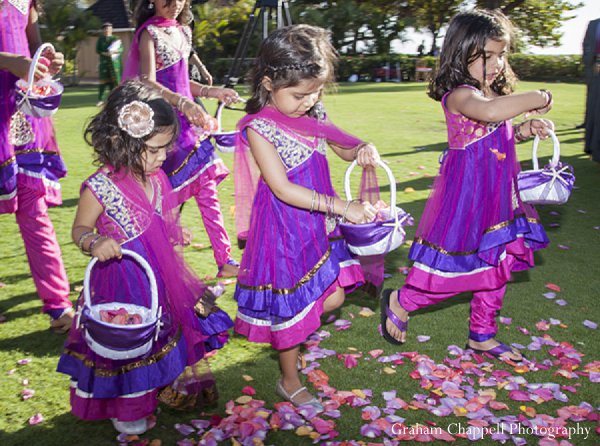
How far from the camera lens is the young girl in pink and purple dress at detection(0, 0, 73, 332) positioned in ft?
11.4

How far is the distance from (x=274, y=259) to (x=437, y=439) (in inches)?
43.4

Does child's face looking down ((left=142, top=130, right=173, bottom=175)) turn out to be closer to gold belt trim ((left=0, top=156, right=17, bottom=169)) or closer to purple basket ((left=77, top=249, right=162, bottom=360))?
purple basket ((left=77, top=249, right=162, bottom=360))

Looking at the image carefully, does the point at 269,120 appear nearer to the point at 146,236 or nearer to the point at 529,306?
the point at 146,236

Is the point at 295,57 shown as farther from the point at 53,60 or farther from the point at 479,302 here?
the point at 479,302

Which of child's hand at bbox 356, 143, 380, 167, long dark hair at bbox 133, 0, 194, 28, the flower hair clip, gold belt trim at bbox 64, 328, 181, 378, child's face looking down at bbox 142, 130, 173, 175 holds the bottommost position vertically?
gold belt trim at bbox 64, 328, 181, 378

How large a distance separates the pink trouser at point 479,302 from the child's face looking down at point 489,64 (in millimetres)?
1168

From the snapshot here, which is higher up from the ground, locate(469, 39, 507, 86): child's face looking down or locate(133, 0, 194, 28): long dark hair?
locate(133, 0, 194, 28): long dark hair

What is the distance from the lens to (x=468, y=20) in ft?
10.3

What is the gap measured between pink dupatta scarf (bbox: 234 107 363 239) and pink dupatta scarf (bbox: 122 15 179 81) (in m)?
1.49

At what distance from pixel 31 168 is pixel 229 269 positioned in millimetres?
1623

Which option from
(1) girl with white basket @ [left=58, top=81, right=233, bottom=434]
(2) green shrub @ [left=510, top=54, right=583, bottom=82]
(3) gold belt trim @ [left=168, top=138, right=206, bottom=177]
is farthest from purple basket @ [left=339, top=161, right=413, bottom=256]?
(2) green shrub @ [left=510, top=54, right=583, bottom=82]

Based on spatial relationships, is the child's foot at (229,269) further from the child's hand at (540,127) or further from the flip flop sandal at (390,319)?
the child's hand at (540,127)

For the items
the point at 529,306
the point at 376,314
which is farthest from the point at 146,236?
the point at 529,306

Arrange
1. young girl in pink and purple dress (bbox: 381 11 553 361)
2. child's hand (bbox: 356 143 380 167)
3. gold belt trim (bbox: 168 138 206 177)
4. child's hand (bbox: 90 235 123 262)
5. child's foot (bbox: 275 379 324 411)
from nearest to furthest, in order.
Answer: child's hand (bbox: 90 235 123 262) → child's hand (bbox: 356 143 380 167) → child's foot (bbox: 275 379 324 411) → young girl in pink and purple dress (bbox: 381 11 553 361) → gold belt trim (bbox: 168 138 206 177)
